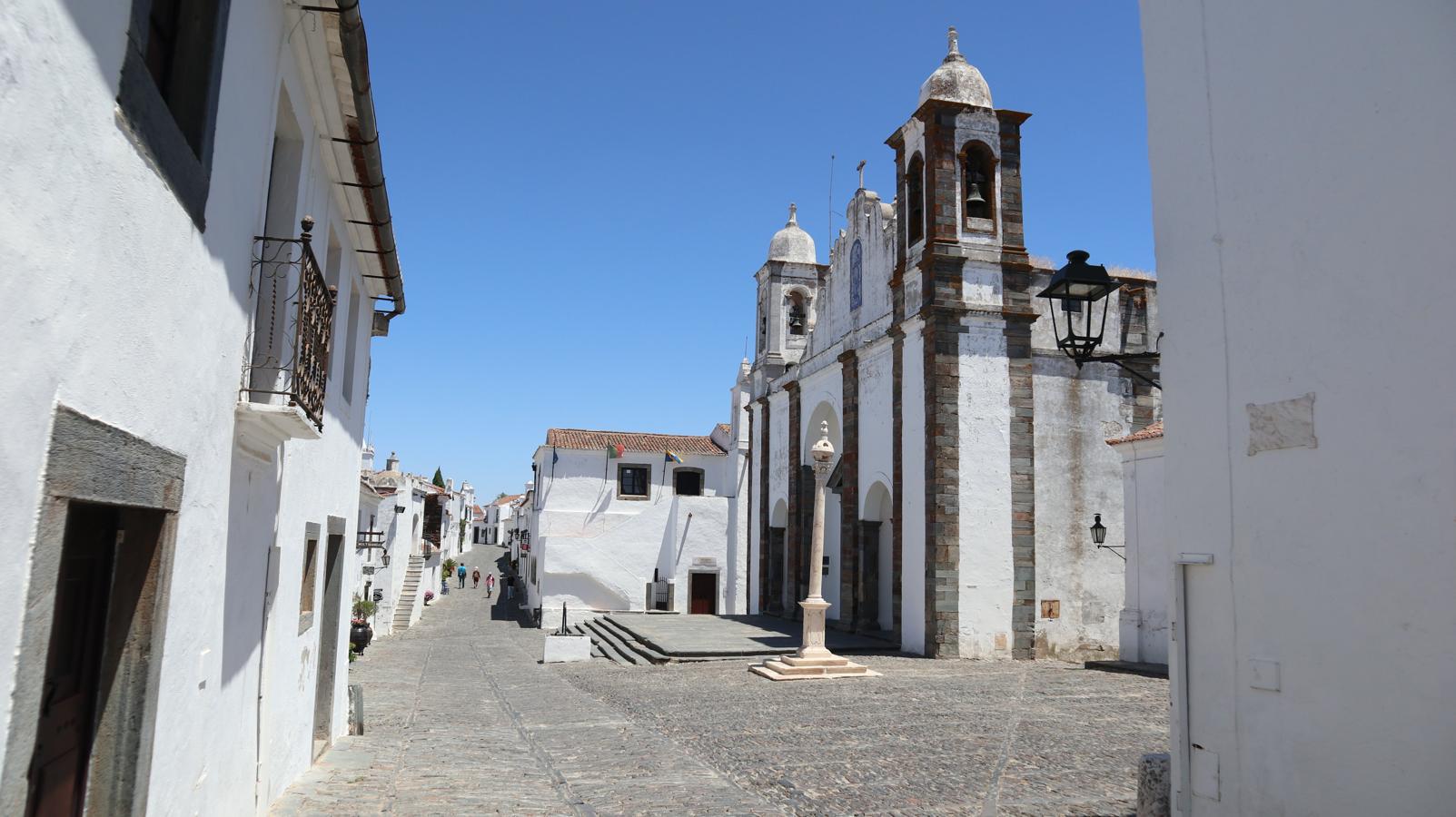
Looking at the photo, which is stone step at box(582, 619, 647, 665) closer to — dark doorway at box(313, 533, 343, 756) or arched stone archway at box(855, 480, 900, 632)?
arched stone archway at box(855, 480, 900, 632)

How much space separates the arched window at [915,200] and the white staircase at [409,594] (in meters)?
19.0

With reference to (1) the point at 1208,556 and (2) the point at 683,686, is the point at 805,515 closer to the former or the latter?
(2) the point at 683,686

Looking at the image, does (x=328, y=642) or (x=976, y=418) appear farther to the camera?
(x=976, y=418)

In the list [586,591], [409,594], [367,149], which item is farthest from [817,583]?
[409,594]

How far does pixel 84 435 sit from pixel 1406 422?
4.62m

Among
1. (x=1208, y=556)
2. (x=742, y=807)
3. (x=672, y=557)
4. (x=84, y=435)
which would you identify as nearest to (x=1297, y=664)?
(x=1208, y=556)

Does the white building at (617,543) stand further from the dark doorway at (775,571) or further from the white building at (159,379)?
the white building at (159,379)

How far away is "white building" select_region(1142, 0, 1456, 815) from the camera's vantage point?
3.71 metres

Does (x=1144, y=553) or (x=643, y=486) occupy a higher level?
(x=643, y=486)

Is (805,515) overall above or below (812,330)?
below

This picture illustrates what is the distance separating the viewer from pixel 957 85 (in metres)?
17.6

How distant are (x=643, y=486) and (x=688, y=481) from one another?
1891 millimetres

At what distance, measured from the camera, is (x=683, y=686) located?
13.5 metres

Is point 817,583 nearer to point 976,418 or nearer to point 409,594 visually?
point 976,418
